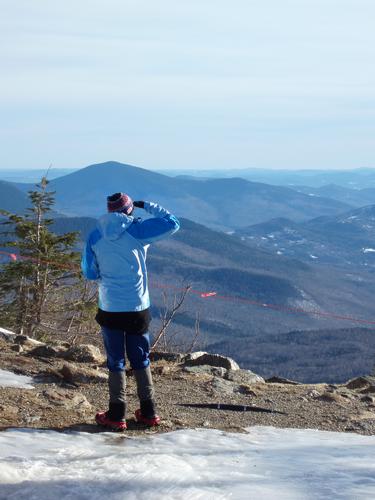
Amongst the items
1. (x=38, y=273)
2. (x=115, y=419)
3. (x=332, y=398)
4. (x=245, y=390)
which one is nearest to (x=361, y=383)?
(x=332, y=398)

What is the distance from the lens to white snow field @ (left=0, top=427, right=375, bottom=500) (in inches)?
181

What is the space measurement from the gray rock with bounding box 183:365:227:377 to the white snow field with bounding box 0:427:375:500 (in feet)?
9.69

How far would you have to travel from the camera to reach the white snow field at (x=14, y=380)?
7590 mm

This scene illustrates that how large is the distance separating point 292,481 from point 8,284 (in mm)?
20907

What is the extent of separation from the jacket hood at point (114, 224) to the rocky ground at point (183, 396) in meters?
1.61

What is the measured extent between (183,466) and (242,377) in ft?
14.2

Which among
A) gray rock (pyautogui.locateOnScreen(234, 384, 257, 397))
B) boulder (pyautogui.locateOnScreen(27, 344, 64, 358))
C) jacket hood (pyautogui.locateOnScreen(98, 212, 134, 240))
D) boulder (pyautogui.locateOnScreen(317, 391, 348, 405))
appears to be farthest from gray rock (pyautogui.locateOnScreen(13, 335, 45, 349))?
jacket hood (pyautogui.locateOnScreen(98, 212, 134, 240))

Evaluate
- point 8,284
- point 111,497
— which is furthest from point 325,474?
point 8,284

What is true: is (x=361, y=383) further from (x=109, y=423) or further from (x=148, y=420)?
(x=109, y=423)

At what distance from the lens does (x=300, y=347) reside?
95750 mm

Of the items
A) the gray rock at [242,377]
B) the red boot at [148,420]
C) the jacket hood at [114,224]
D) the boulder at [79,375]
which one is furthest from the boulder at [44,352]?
the jacket hood at [114,224]

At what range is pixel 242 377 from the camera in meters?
9.44

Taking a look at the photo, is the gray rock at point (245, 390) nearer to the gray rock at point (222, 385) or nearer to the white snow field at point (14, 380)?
the gray rock at point (222, 385)

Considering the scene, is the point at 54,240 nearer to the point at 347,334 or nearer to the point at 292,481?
the point at 292,481
